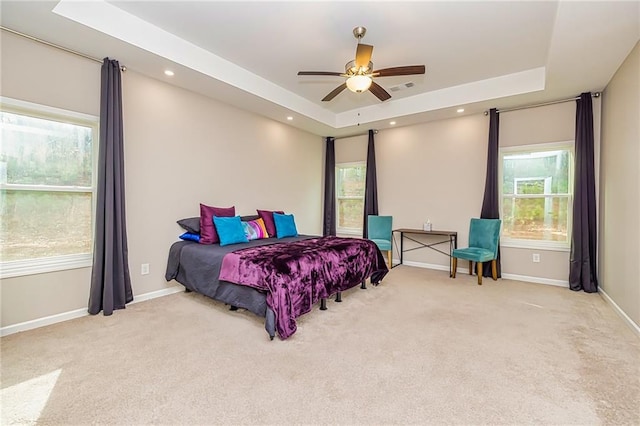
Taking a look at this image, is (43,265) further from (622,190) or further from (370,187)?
(622,190)

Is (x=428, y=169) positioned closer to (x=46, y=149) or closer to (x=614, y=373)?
(x=614, y=373)

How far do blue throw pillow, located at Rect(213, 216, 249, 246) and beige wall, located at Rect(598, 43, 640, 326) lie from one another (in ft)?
13.9

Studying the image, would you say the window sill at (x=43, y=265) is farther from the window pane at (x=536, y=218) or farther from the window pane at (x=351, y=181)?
the window pane at (x=536, y=218)

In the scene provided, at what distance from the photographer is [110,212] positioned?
10.3 feet

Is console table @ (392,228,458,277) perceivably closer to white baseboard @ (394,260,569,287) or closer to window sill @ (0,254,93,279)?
white baseboard @ (394,260,569,287)

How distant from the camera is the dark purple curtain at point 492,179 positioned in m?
4.65

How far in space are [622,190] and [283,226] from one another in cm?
419

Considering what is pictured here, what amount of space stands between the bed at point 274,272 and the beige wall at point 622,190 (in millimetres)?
2669

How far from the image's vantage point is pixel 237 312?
320 cm

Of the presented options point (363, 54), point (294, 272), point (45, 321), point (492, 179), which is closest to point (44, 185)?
point (45, 321)

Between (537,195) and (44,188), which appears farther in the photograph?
(537,195)

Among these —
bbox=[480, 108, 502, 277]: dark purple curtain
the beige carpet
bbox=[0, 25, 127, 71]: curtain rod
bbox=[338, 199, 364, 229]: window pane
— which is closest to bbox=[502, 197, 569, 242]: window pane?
bbox=[480, 108, 502, 277]: dark purple curtain

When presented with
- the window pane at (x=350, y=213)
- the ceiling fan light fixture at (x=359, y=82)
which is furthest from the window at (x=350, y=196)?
the ceiling fan light fixture at (x=359, y=82)

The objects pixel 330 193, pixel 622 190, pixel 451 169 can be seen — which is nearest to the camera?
pixel 622 190
